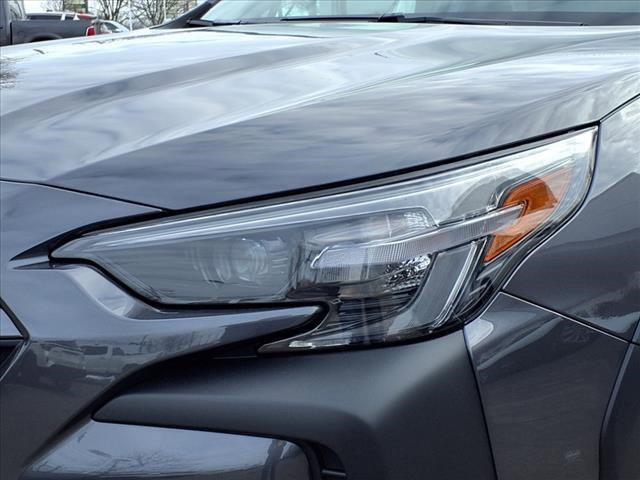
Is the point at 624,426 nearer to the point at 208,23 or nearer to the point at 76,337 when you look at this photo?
the point at 76,337

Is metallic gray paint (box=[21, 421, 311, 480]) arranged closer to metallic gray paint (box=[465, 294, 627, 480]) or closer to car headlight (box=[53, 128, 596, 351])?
car headlight (box=[53, 128, 596, 351])

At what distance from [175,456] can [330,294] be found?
0.29m

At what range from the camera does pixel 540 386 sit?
3.92 feet

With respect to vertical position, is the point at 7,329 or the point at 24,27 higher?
the point at 7,329

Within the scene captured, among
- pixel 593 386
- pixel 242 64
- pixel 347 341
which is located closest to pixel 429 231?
pixel 347 341

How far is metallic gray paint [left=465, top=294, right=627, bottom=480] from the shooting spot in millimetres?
1164

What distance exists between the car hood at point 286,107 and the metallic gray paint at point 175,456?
12.3 inches

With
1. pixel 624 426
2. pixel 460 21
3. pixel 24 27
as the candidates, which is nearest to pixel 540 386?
pixel 624 426

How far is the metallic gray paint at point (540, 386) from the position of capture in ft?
3.82

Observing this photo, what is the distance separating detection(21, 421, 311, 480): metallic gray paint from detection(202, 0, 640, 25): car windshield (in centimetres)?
164

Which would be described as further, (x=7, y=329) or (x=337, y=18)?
(x=337, y=18)

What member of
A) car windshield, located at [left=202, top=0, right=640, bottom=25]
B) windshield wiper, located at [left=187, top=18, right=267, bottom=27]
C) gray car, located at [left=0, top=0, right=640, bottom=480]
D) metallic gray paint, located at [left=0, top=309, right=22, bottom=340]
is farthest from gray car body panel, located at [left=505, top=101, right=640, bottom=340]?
windshield wiper, located at [left=187, top=18, right=267, bottom=27]

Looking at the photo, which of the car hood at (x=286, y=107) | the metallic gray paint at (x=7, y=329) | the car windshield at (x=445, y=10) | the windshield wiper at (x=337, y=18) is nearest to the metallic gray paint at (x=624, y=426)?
the car hood at (x=286, y=107)

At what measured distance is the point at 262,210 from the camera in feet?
3.90
